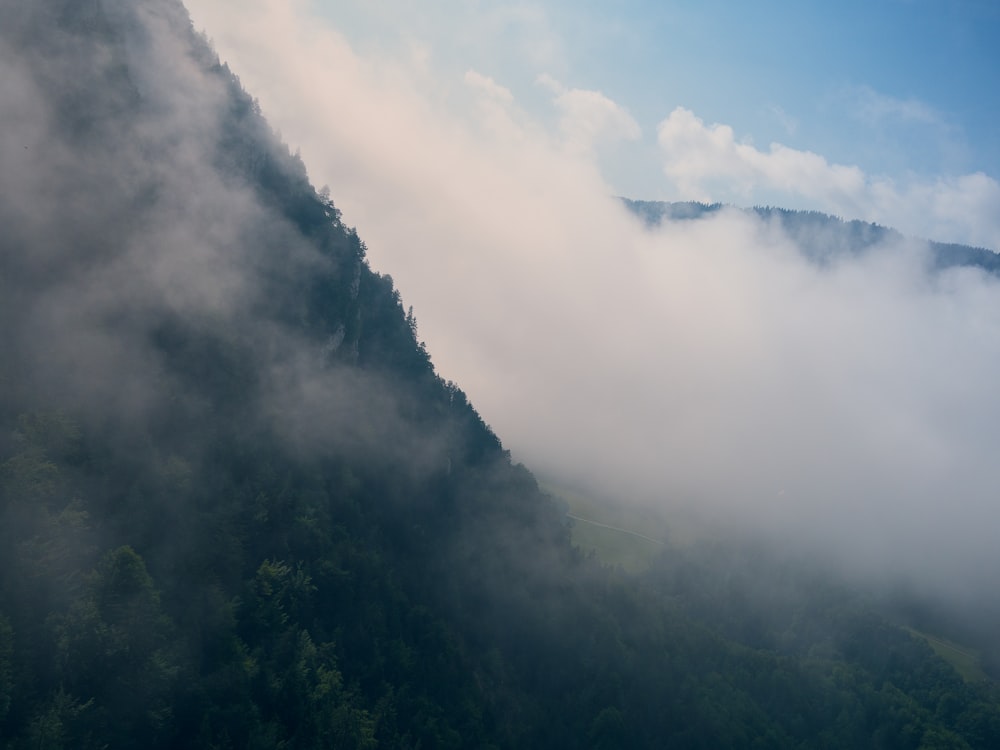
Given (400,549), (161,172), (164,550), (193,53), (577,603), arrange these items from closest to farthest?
(164,550) → (161,172) → (400,549) → (193,53) → (577,603)

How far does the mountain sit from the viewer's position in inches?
2263

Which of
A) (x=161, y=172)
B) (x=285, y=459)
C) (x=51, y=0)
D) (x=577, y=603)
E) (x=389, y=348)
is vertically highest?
(x=51, y=0)

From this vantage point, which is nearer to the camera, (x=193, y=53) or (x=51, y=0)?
→ (x=51, y=0)

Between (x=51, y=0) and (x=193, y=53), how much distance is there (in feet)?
111

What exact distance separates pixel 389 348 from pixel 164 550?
8118 cm

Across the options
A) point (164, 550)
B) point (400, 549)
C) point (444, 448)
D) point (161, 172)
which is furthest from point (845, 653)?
point (161, 172)

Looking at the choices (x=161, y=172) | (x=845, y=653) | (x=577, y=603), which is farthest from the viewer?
(x=845, y=653)

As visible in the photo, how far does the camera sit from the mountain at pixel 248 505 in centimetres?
5747

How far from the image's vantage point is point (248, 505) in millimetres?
83062

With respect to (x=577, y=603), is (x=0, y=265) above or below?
above

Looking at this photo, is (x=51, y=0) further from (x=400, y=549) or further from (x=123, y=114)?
(x=400, y=549)

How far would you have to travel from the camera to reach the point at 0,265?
235ft

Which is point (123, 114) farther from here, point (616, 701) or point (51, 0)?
point (616, 701)

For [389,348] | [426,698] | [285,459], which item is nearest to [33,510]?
[285,459]
